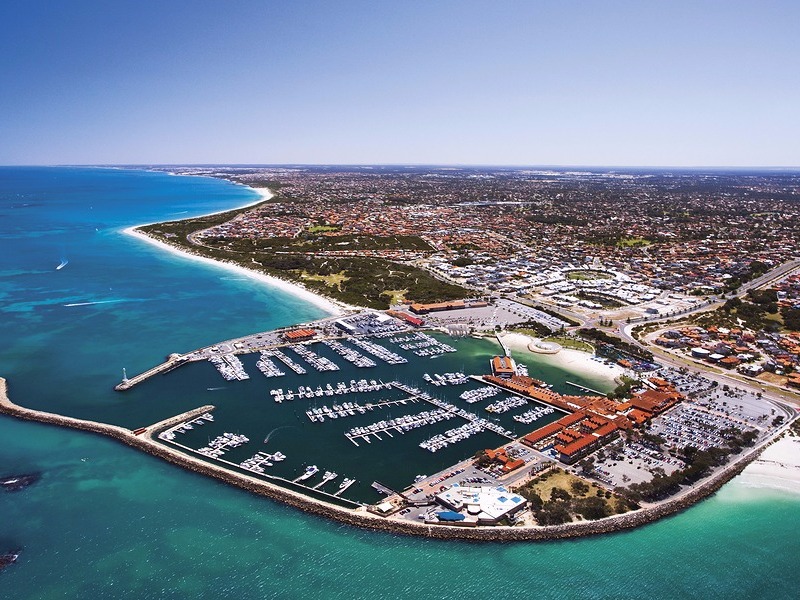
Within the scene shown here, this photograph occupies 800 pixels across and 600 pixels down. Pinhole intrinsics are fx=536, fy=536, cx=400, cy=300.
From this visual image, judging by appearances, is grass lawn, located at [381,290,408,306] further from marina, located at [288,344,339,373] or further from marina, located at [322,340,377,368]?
marina, located at [288,344,339,373]

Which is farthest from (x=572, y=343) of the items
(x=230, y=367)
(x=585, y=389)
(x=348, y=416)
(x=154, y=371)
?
(x=154, y=371)

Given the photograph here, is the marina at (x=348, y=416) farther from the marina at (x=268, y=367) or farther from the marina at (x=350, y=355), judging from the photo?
the marina at (x=268, y=367)

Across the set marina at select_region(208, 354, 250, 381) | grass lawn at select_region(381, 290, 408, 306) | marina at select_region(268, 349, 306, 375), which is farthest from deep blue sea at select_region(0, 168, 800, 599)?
grass lawn at select_region(381, 290, 408, 306)

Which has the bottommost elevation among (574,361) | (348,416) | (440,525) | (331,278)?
(440,525)

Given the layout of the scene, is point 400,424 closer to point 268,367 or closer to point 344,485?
point 344,485

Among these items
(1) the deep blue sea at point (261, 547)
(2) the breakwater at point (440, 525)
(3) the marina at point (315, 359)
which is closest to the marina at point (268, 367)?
(3) the marina at point (315, 359)

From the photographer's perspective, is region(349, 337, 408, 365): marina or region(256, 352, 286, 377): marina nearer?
region(256, 352, 286, 377): marina

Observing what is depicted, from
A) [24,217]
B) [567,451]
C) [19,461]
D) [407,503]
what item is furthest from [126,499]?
[24,217]
